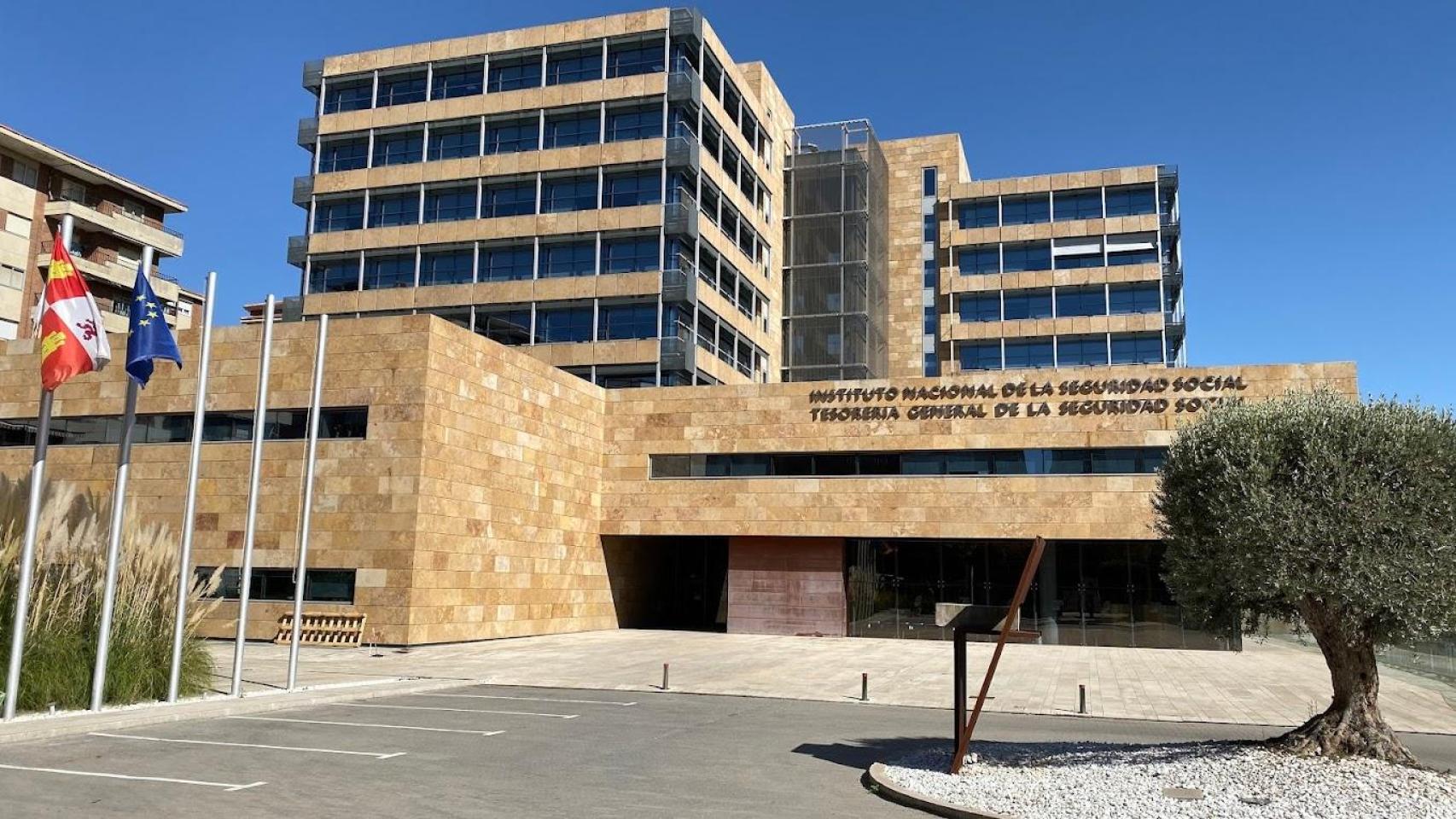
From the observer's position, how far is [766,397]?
3916cm

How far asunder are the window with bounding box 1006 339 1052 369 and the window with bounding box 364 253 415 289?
37310 millimetres

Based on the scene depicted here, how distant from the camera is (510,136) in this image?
52719 mm

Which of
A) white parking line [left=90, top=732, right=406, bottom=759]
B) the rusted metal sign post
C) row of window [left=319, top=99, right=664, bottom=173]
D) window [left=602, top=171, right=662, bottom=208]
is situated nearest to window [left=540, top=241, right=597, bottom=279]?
window [left=602, top=171, right=662, bottom=208]

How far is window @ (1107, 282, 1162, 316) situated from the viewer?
66562mm

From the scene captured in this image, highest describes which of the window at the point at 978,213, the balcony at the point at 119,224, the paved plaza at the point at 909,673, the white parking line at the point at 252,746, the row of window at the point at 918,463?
the window at the point at 978,213

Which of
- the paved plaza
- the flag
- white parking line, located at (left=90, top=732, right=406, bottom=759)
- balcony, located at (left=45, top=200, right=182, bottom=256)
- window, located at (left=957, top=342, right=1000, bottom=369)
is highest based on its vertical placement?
balcony, located at (left=45, top=200, right=182, bottom=256)

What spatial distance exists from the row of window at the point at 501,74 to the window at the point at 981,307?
28.5 metres

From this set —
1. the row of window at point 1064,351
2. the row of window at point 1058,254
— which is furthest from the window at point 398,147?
the row of window at point 1064,351

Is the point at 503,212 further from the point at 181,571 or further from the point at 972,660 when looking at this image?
the point at 181,571

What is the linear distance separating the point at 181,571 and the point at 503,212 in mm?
38622

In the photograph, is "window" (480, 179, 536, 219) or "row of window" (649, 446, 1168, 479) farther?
"window" (480, 179, 536, 219)

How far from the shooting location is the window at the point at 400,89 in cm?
5456

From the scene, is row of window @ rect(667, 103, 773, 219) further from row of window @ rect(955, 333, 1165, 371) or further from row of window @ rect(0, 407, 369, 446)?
row of window @ rect(0, 407, 369, 446)

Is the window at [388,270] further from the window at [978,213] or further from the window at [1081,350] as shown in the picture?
the window at [1081,350]
